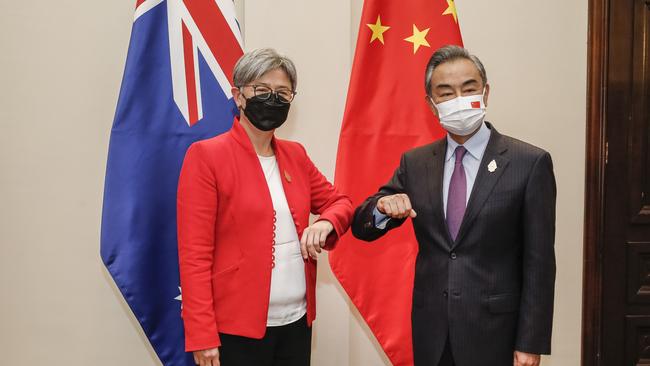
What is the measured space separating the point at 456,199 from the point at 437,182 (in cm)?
8

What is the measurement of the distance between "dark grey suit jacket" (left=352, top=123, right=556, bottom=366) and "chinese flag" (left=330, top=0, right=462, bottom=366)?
0.72m

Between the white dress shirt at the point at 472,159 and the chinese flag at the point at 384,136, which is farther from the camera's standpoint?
the chinese flag at the point at 384,136

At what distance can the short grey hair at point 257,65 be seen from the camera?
159cm

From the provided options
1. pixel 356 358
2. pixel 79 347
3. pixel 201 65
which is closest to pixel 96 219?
pixel 79 347

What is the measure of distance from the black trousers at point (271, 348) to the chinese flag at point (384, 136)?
63 centimetres

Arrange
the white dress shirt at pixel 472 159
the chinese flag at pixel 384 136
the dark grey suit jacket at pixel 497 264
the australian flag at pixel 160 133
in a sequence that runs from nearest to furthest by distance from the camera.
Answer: the dark grey suit jacket at pixel 497 264 < the white dress shirt at pixel 472 159 < the australian flag at pixel 160 133 < the chinese flag at pixel 384 136

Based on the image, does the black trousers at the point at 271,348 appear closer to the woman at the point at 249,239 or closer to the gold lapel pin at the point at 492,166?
the woman at the point at 249,239

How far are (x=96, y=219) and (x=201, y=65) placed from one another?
931mm

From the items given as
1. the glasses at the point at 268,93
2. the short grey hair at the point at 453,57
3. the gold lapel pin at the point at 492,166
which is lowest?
the gold lapel pin at the point at 492,166

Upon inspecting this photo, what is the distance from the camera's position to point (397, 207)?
1.44 m

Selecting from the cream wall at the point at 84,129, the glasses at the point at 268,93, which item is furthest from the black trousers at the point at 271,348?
the cream wall at the point at 84,129

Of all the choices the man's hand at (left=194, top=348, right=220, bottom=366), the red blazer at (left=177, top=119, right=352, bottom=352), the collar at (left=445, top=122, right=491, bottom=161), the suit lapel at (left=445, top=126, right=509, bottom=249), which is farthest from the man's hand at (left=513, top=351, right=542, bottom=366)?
the man's hand at (left=194, top=348, right=220, bottom=366)

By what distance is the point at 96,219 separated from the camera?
2.43 m

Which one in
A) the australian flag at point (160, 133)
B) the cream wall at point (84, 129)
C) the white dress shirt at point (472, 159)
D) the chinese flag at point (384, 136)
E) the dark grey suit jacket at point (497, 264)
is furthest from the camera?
the cream wall at point (84, 129)
